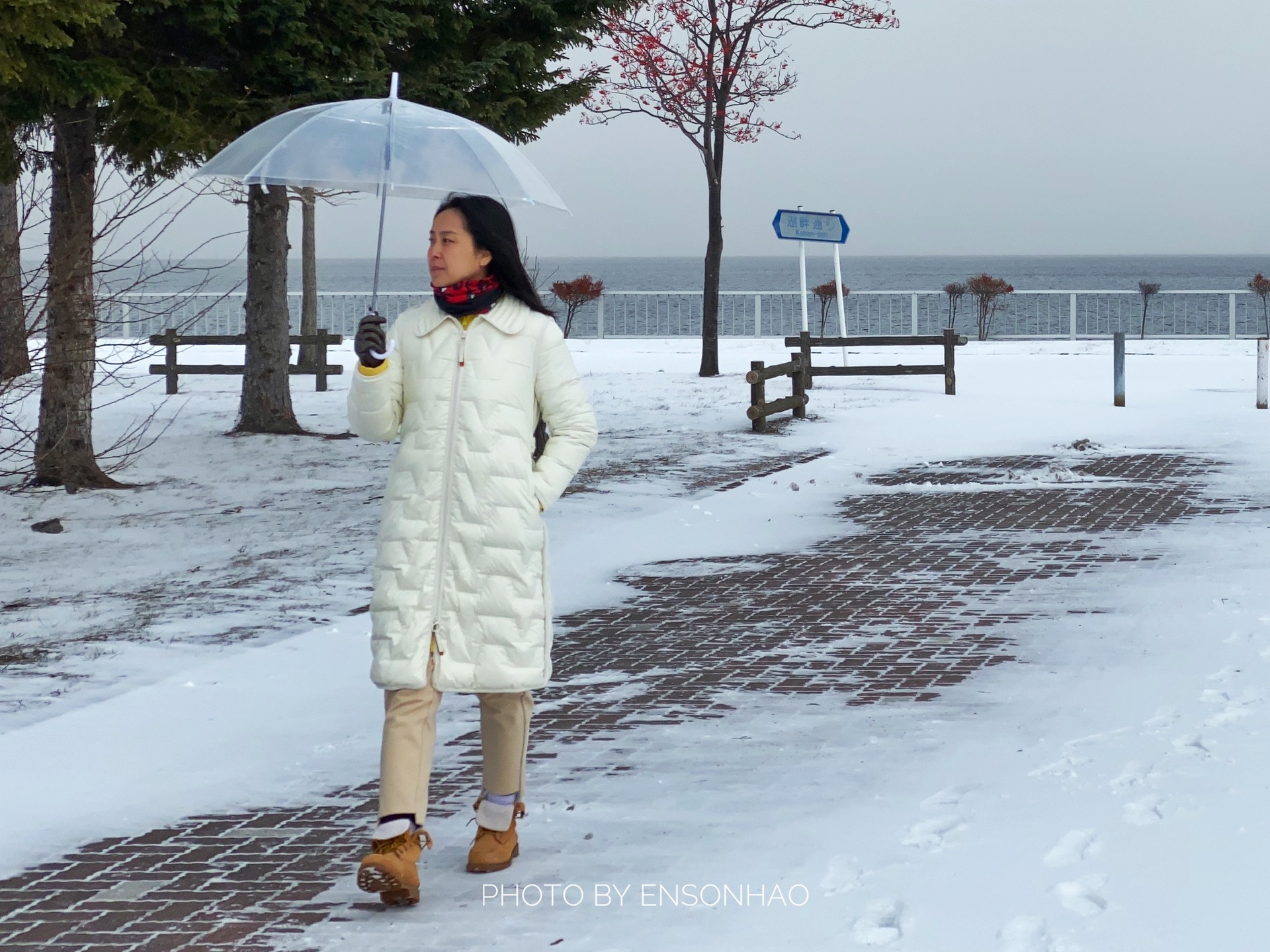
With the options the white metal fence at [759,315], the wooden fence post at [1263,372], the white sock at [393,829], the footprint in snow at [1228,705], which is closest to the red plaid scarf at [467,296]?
the white sock at [393,829]

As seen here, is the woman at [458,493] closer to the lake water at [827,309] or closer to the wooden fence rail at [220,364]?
the lake water at [827,309]

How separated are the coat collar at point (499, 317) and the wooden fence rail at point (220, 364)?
17.1 meters

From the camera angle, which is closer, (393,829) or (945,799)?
(393,829)

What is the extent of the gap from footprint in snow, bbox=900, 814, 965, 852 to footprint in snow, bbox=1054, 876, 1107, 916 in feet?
1.44

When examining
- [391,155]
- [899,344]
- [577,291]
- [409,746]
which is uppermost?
[577,291]

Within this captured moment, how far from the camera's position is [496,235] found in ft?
13.8

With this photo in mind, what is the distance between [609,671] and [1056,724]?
1973mm

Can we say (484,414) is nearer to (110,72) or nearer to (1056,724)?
(1056,724)

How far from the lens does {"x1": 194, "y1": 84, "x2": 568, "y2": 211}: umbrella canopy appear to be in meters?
5.57

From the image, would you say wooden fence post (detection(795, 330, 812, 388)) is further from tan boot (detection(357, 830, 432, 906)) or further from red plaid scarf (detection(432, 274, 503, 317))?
tan boot (detection(357, 830, 432, 906))

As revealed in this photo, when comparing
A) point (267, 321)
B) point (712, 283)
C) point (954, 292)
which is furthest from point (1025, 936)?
point (954, 292)

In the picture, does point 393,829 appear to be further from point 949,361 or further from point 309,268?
point 309,268

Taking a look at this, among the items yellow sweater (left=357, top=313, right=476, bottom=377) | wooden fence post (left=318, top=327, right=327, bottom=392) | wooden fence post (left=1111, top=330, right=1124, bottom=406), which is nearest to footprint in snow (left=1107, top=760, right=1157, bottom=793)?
yellow sweater (left=357, top=313, right=476, bottom=377)

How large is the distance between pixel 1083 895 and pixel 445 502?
6.35 ft
